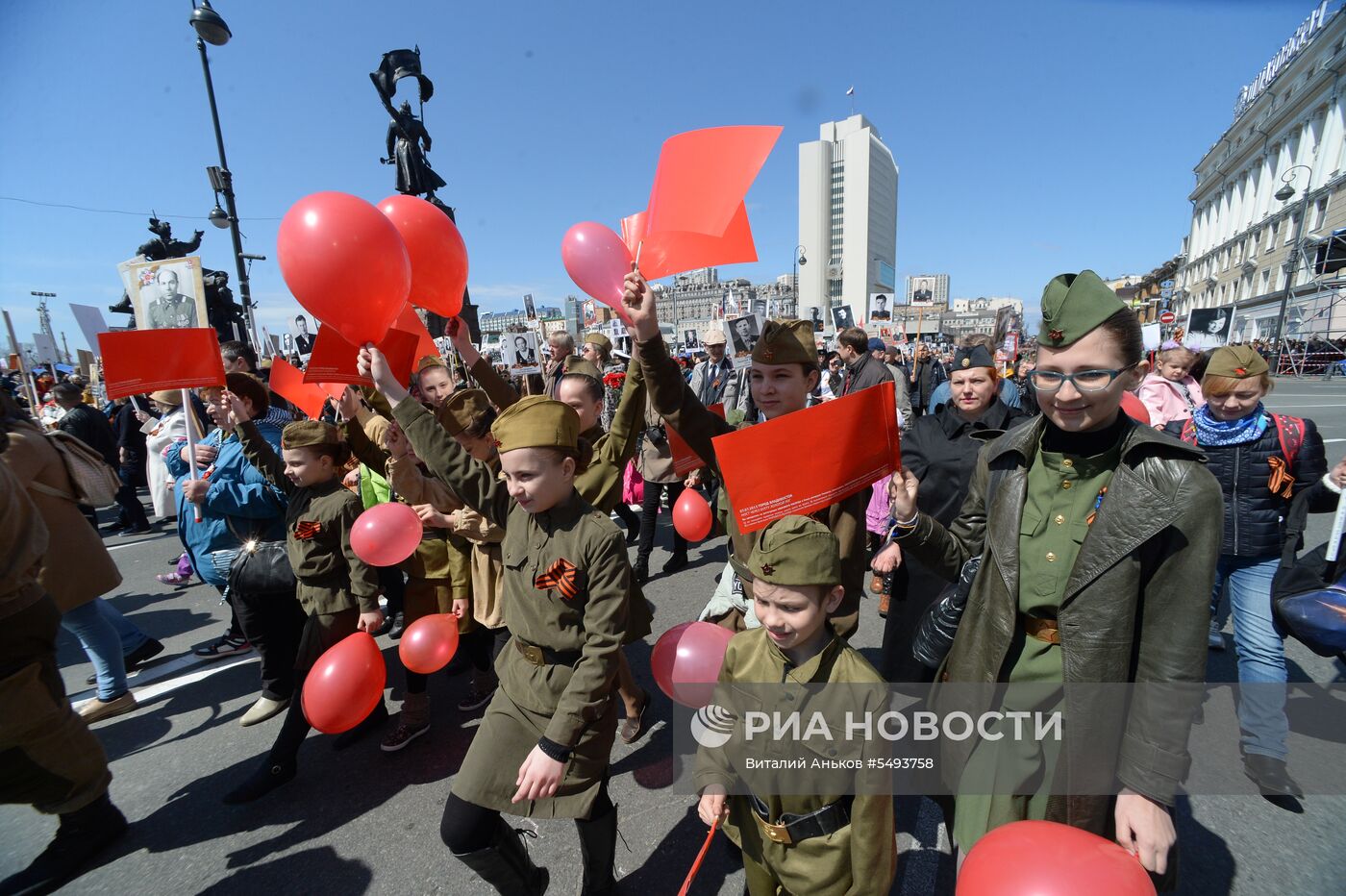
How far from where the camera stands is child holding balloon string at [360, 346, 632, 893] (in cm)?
186

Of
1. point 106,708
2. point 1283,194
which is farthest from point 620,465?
point 1283,194

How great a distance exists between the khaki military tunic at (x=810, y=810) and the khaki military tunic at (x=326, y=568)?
205 centimetres

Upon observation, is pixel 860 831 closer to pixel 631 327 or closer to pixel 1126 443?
pixel 1126 443

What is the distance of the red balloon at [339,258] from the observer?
2250 millimetres

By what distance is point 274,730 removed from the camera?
3.40 metres

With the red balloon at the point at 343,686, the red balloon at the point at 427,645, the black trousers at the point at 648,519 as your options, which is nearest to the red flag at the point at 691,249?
the red balloon at the point at 427,645

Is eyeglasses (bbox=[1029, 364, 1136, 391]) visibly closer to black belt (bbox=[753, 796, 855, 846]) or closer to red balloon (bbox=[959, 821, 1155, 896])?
red balloon (bbox=[959, 821, 1155, 896])

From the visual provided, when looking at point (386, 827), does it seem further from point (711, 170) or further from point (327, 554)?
point (711, 170)

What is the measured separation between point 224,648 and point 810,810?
15.7 feet

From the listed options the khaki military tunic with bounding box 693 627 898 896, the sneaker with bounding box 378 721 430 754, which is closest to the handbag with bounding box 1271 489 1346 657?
the khaki military tunic with bounding box 693 627 898 896

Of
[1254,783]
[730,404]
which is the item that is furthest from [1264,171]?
[1254,783]

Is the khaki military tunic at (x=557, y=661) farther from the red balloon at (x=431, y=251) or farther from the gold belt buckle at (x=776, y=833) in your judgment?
the red balloon at (x=431, y=251)

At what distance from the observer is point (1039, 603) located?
60.5 inches

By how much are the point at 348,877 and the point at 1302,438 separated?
4.93 metres
